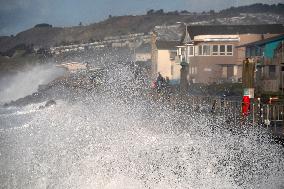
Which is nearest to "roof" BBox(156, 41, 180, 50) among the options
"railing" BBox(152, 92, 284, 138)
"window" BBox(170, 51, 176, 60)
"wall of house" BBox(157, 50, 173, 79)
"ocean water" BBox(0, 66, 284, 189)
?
"wall of house" BBox(157, 50, 173, 79)

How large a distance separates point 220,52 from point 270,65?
17.8 meters

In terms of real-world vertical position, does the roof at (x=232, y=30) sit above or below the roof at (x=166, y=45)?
above

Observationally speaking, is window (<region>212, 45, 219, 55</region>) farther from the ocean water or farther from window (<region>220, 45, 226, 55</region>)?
the ocean water

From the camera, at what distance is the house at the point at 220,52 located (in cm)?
6300

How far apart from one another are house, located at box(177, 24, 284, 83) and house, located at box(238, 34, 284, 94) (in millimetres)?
11272

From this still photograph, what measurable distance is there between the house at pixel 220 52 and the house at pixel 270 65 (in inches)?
444

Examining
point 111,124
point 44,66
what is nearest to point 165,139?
point 111,124

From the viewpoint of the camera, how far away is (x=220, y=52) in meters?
63.7

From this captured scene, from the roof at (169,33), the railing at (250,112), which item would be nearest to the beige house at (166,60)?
the roof at (169,33)

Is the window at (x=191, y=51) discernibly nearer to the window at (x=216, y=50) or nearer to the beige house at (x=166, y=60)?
the window at (x=216, y=50)

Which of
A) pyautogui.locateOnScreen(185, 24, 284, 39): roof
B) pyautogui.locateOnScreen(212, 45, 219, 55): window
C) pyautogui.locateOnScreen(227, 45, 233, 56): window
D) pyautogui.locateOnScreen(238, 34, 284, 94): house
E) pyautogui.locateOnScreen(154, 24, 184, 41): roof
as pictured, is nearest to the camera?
pyautogui.locateOnScreen(238, 34, 284, 94): house

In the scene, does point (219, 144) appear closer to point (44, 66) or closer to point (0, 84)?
point (0, 84)

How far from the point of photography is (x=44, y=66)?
143000 mm

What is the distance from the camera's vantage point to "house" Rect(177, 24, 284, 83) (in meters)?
63.0
